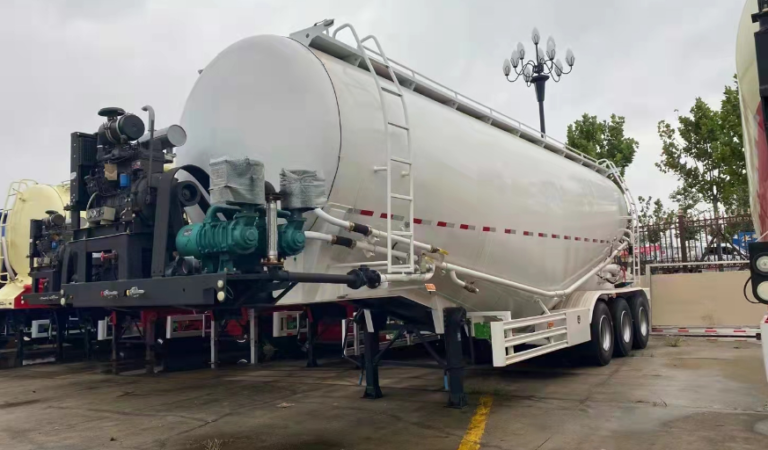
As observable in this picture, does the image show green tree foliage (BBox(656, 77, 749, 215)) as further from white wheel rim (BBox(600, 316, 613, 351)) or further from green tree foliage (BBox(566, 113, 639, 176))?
white wheel rim (BBox(600, 316, 613, 351))

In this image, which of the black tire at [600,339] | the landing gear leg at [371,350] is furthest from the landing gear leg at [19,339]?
the black tire at [600,339]

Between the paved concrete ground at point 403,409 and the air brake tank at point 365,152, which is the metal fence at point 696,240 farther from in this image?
the air brake tank at point 365,152

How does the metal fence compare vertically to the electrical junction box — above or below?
above

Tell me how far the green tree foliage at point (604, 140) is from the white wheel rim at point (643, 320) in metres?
13.5

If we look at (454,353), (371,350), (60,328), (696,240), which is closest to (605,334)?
(454,353)

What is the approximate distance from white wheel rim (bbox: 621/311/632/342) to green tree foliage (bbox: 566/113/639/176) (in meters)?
14.5

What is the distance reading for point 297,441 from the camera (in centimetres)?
570

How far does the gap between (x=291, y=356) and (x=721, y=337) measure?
31.1ft

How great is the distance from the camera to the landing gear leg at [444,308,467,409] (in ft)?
22.1

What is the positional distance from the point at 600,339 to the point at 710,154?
51.7 ft

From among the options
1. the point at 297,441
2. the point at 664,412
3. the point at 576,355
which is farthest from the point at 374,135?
the point at 576,355

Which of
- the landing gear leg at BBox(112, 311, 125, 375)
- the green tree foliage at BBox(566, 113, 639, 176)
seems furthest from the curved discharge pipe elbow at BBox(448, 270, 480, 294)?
the green tree foliage at BBox(566, 113, 639, 176)

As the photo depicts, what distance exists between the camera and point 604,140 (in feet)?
82.9

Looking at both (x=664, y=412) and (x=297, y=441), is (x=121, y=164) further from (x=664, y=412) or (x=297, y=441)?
(x=664, y=412)
